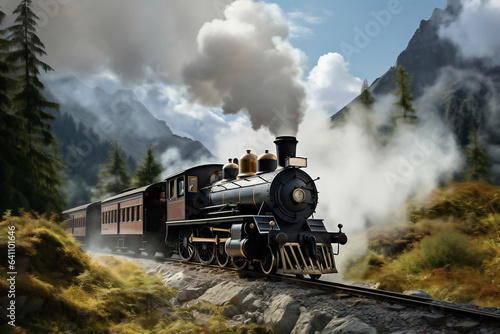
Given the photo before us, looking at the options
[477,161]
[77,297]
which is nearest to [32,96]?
[77,297]

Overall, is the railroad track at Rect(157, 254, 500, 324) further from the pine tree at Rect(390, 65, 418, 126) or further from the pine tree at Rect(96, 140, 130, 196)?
the pine tree at Rect(96, 140, 130, 196)

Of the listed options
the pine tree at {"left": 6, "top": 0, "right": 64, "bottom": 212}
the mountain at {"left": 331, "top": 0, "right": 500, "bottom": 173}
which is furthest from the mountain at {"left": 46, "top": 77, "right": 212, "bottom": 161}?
the pine tree at {"left": 6, "top": 0, "right": 64, "bottom": 212}

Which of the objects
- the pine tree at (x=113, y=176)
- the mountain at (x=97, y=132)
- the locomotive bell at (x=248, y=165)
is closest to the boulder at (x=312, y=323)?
the locomotive bell at (x=248, y=165)

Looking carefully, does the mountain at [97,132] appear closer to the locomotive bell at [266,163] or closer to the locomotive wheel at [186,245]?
the locomotive wheel at [186,245]

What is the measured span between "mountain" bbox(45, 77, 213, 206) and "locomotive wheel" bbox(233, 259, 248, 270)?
84723 mm

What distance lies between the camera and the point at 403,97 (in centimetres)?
2305

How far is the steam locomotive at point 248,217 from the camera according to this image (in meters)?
9.56

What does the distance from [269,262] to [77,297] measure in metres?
4.91

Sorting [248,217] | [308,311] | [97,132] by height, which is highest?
[97,132]

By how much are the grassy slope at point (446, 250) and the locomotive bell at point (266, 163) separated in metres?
4.07

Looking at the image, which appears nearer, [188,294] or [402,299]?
[402,299]

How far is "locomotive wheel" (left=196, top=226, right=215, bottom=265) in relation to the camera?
12167mm

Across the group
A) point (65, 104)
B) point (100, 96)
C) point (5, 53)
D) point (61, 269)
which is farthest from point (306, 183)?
point (100, 96)

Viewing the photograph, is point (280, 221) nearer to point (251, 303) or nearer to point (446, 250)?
point (251, 303)
